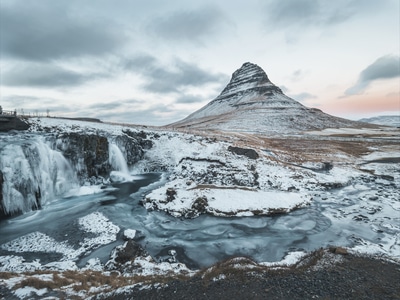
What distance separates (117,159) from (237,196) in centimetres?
1944

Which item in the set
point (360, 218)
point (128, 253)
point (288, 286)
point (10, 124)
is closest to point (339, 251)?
point (288, 286)

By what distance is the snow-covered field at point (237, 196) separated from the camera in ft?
44.9

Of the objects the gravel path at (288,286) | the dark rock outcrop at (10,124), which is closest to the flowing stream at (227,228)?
the gravel path at (288,286)

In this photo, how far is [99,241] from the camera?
51.5 feet

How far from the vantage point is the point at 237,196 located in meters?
23.2

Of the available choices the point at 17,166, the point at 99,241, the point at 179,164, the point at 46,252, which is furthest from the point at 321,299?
the point at 179,164

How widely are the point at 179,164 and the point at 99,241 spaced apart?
21.2 metres

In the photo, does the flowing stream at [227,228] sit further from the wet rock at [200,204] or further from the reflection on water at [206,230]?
the wet rock at [200,204]

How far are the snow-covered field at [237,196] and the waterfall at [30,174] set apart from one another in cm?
259

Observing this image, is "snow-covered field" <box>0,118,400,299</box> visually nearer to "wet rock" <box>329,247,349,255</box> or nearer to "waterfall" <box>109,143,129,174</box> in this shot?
"waterfall" <box>109,143,129,174</box>

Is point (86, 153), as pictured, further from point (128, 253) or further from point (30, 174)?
point (128, 253)

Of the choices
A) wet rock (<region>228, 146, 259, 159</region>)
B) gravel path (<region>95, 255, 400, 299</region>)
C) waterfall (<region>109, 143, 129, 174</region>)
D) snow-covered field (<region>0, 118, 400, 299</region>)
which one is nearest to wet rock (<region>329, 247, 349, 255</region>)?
gravel path (<region>95, 255, 400, 299</region>)

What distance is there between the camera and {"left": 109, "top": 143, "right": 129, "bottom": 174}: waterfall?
33438mm

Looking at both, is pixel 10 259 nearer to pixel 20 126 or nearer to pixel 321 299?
pixel 321 299
